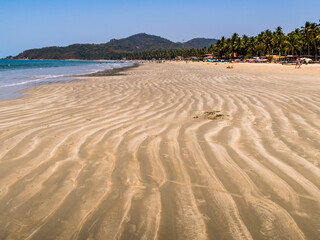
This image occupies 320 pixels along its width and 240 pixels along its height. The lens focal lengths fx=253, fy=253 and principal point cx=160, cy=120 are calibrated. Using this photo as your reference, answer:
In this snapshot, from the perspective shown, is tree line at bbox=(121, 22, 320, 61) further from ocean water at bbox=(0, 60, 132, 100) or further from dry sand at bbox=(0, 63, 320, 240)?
dry sand at bbox=(0, 63, 320, 240)

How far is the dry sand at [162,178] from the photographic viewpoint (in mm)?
1962

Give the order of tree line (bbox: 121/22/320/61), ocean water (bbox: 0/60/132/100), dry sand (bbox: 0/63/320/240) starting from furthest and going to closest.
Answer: tree line (bbox: 121/22/320/61) < ocean water (bbox: 0/60/132/100) < dry sand (bbox: 0/63/320/240)

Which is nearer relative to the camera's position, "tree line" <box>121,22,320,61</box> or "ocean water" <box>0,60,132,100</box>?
"ocean water" <box>0,60,132,100</box>

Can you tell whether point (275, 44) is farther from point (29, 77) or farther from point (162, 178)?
point (162, 178)

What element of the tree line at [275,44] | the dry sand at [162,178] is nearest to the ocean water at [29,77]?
the dry sand at [162,178]

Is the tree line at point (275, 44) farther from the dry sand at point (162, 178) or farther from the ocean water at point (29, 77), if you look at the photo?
the dry sand at point (162, 178)

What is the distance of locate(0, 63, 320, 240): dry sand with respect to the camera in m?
1.96

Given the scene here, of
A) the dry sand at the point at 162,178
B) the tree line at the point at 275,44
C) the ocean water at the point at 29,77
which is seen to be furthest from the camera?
the tree line at the point at 275,44

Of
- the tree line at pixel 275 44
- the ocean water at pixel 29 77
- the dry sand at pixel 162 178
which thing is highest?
the tree line at pixel 275 44

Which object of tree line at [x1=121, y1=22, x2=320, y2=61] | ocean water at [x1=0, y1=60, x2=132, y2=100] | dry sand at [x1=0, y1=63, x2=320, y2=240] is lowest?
dry sand at [x1=0, y1=63, x2=320, y2=240]

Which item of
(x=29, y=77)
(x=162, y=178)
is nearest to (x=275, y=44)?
(x=29, y=77)

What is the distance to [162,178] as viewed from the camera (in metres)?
2.74

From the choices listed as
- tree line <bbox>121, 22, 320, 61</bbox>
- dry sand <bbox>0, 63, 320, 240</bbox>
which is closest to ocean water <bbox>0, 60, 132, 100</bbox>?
dry sand <bbox>0, 63, 320, 240</bbox>

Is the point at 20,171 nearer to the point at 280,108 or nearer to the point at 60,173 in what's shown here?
the point at 60,173
